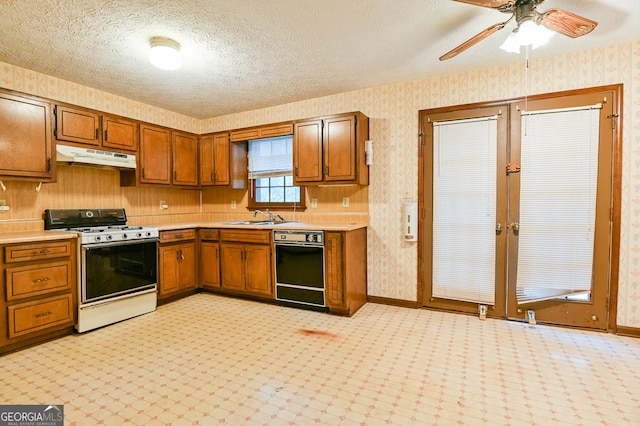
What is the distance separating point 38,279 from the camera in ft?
8.83

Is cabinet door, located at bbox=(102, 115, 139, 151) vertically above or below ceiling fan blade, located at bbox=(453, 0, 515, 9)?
below

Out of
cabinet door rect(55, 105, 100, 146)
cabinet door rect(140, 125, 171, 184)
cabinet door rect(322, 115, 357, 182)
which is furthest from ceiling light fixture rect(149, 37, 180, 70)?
cabinet door rect(322, 115, 357, 182)

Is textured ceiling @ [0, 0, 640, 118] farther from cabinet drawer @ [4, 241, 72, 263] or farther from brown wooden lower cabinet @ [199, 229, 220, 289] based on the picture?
brown wooden lower cabinet @ [199, 229, 220, 289]

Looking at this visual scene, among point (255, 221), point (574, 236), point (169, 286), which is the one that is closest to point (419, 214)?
point (574, 236)

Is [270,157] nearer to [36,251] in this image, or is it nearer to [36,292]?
[36,251]

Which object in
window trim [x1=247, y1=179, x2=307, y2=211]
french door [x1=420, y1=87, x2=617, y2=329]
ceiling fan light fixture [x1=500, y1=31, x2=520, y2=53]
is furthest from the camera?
window trim [x1=247, y1=179, x2=307, y2=211]

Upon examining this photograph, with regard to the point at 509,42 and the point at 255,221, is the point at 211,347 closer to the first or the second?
the point at 255,221

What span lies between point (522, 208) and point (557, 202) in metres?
0.28

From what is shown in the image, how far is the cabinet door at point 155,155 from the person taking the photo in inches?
153

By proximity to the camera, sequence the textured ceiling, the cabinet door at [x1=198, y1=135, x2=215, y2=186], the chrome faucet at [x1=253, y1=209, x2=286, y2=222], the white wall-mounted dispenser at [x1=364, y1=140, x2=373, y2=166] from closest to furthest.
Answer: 1. the textured ceiling
2. the white wall-mounted dispenser at [x1=364, y1=140, x2=373, y2=166]
3. the chrome faucet at [x1=253, y1=209, x2=286, y2=222]
4. the cabinet door at [x1=198, y1=135, x2=215, y2=186]

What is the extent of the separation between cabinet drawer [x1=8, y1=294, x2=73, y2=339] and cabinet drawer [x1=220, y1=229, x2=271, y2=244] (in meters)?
1.63

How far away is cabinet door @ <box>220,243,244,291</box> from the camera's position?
12.8 feet

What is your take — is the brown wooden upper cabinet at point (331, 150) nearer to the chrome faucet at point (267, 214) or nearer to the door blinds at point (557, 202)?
the chrome faucet at point (267, 214)

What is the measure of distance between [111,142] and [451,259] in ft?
13.0
